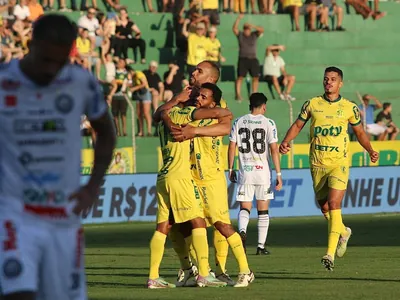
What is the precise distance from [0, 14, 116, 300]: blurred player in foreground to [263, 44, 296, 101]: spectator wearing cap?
2910 centimetres

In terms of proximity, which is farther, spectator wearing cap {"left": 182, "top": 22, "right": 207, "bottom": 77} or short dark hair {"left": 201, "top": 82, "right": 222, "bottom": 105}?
spectator wearing cap {"left": 182, "top": 22, "right": 207, "bottom": 77}

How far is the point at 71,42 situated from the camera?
6719mm

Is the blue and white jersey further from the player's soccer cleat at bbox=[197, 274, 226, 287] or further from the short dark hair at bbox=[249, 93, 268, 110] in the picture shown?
the short dark hair at bbox=[249, 93, 268, 110]

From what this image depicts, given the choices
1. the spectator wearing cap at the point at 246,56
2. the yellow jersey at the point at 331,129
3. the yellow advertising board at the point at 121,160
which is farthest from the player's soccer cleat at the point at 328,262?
the spectator wearing cap at the point at 246,56

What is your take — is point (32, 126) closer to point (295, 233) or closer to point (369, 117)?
point (295, 233)

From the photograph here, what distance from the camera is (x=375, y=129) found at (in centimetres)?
3425

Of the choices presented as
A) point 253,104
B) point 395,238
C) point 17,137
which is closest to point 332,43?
point 395,238

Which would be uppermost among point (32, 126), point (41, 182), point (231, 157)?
point (32, 126)

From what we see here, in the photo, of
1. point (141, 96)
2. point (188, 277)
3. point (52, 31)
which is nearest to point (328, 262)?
point (188, 277)

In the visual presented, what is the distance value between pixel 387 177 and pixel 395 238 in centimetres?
812

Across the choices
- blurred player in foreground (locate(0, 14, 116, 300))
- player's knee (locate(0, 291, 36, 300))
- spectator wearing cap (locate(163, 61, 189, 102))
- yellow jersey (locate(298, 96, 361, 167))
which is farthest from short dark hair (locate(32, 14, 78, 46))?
spectator wearing cap (locate(163, 61, 189, 102))

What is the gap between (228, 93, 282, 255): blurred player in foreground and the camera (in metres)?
18.8

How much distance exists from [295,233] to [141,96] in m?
9.45

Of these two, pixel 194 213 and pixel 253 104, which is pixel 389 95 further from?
pixel 194 213
